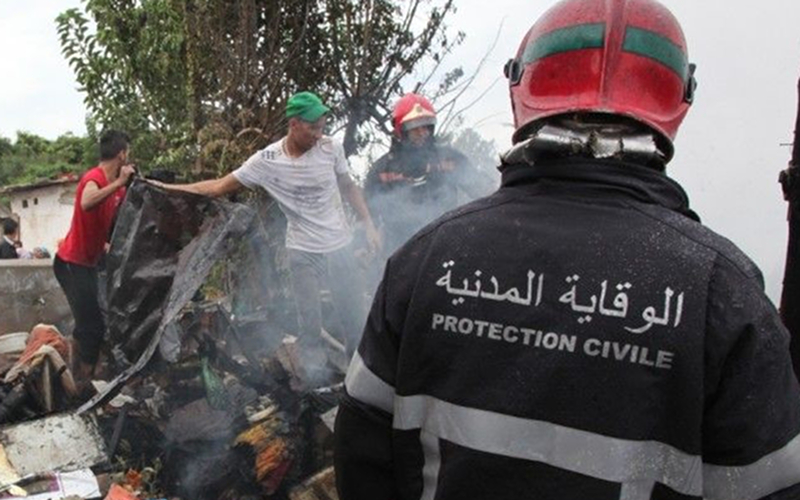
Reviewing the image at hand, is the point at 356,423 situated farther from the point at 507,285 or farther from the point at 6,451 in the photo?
the point at 6,451

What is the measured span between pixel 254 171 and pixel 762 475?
164 inches

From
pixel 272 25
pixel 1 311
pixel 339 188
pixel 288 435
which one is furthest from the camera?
pixel 272 25

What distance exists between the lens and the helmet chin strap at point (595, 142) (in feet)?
3.95

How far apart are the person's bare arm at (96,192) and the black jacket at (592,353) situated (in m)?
4.10

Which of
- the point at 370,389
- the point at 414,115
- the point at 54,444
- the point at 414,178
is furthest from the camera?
the point at 414,178

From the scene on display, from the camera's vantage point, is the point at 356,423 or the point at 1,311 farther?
the point at 1,311

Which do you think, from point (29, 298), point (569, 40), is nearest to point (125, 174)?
point (29, 298)

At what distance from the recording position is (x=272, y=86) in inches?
320

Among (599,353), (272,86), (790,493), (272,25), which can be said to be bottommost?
(790,493)

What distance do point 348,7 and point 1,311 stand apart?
469 cm

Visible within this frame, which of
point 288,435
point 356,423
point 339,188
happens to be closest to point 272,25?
point 339,188

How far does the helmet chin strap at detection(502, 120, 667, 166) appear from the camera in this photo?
1.20 meters

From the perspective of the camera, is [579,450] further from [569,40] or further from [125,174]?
[125,174]

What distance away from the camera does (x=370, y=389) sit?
134 centimetres
